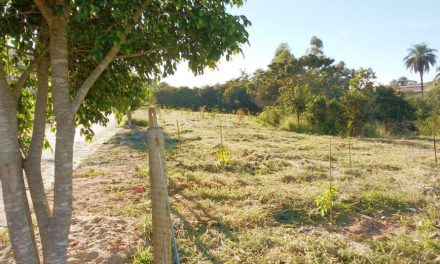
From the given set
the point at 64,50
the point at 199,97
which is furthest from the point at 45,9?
the point at 199,97

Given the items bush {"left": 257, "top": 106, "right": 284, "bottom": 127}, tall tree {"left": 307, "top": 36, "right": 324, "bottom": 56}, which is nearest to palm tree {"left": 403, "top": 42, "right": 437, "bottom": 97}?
tall tree {"left": 307, "top": 36, "right": 324, "bottom": 56}

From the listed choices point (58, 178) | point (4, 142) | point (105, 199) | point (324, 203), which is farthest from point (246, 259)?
point (105, 199)

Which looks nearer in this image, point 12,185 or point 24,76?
point 12,185

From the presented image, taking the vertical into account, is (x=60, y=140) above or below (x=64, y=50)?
below

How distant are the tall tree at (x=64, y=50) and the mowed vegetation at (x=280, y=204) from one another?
139 centimetres

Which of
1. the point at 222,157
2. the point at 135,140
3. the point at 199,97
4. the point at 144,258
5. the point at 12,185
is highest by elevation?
the point at 199,97

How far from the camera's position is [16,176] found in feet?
7.79

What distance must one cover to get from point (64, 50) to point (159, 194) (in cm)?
121

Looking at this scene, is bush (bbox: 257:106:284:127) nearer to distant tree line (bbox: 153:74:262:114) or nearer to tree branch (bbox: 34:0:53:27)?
distant tree line (bbox: 153:74:262:114)

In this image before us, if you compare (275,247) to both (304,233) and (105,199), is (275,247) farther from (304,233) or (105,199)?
(105,199)

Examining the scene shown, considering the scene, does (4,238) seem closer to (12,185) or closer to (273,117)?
(12,185)

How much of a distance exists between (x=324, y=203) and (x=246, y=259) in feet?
4.83

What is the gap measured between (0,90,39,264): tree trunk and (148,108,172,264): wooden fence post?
0.87 metres

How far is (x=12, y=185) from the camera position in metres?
2.37
